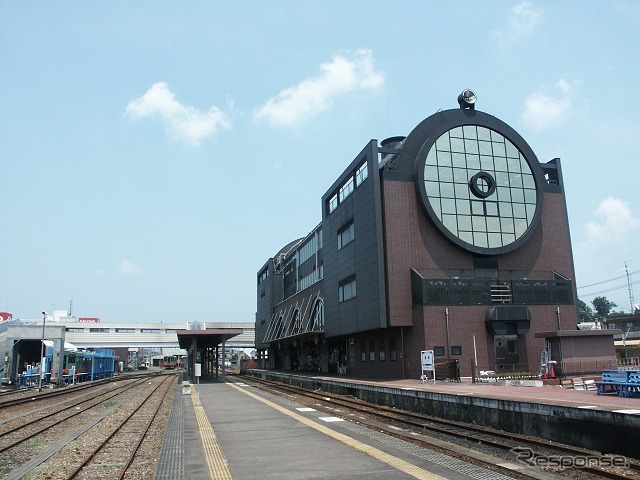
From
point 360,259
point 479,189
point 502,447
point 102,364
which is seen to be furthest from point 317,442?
point 102,364

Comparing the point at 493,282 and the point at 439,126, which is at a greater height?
the point at 439,126

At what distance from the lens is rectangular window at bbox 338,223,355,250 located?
Result: 47069mm

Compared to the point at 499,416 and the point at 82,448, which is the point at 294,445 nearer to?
the point at 82,448

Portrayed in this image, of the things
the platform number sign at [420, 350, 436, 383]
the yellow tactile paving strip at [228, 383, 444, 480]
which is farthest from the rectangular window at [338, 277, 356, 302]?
the yellow tactile paving strip at [228, 383, 444, 480]

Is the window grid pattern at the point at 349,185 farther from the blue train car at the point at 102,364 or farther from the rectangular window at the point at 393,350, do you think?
the blue train car at the point at 102,364

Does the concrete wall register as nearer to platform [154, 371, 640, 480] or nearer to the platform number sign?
platform [154, 371, 640, 480]

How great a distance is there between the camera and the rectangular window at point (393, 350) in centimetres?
4087

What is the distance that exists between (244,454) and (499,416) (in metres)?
10.0

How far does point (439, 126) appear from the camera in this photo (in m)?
→ 43.2

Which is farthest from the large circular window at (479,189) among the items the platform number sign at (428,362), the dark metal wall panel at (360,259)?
the platform number sign at (428,362)

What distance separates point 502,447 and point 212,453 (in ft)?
26.9

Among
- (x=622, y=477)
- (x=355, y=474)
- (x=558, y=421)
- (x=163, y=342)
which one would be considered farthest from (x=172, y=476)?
(x=163, y=342)

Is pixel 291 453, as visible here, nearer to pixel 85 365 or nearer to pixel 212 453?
pixel 212 453

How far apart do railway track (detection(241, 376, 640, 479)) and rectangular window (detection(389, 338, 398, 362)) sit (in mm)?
17116
